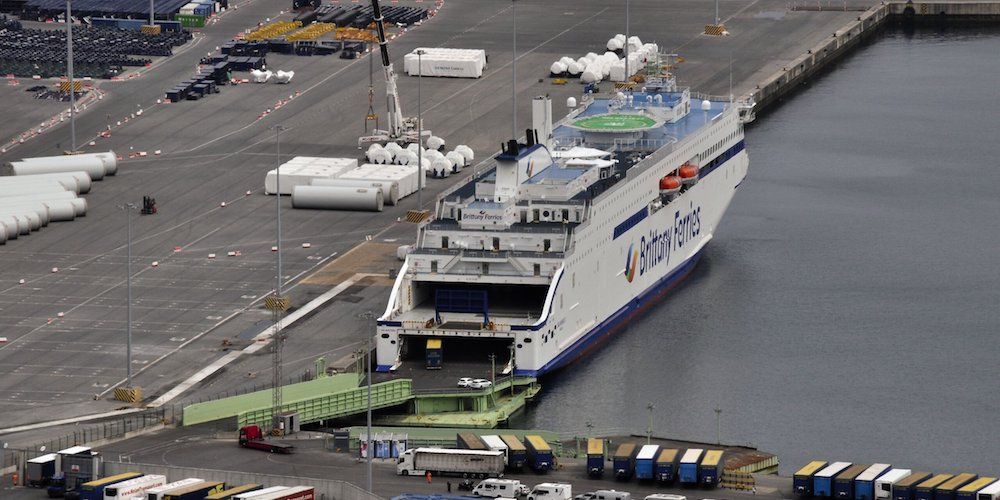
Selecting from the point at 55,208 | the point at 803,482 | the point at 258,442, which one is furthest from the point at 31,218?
the point at 803,482

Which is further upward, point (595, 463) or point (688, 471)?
point (595, 463)

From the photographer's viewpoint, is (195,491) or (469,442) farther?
(469,442)

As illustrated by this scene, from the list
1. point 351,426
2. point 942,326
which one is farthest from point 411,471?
point 942,326

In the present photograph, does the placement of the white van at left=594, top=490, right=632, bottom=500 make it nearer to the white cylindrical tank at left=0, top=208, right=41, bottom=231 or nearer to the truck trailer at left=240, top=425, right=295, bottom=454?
the truck trailer at left=240, top=425, right=295, bottom=454

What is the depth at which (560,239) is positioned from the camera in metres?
159

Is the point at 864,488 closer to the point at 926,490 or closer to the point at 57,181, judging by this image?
the point at 926,490

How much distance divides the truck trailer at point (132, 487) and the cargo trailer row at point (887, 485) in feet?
97.0

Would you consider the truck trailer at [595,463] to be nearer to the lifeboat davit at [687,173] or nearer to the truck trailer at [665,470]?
the truck trailer at [665,470]

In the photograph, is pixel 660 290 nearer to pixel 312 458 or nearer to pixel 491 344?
pixel 491 344

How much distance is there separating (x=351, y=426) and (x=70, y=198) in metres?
52.2

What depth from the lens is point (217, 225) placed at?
18825 cm

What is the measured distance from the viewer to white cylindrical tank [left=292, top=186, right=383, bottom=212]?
19150cm

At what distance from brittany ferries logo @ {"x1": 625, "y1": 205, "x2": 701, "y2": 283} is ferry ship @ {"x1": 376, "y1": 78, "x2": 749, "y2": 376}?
128 millimetres

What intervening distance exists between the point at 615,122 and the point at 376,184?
18797 mm
